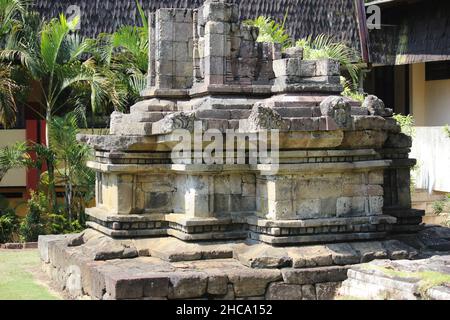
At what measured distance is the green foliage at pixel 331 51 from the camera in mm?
18731

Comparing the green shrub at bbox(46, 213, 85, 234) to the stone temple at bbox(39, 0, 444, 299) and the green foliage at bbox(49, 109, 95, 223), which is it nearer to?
the green foliage at bbox(49, 109, 95, 223)

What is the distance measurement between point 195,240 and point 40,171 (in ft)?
30.5

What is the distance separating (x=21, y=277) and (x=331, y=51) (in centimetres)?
1001

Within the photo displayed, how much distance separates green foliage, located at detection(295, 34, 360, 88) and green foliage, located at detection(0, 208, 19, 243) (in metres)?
7.27

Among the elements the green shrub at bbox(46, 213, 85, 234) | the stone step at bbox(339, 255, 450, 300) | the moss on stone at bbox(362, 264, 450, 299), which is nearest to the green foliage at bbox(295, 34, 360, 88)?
the green shrub at bbox(46, 213, 85, 234)

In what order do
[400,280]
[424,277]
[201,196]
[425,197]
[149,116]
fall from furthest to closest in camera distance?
[425,197], [149,116], [201,196], [400,280], [424,277]

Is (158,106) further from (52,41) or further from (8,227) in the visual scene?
(8,227)

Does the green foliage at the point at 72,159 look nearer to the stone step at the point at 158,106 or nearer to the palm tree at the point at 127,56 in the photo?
the palm tree at the point at 127,56

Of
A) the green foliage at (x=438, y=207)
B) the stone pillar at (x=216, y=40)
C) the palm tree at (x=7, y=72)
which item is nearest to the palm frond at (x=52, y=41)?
the palm tree at (x=7, y=72)

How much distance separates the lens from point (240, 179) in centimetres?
1135

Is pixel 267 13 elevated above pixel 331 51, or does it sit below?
above

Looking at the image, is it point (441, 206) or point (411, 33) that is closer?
point (441, 206)

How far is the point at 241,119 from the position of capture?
1100 centimetres

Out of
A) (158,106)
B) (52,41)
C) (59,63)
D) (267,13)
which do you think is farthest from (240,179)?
(267,13)
